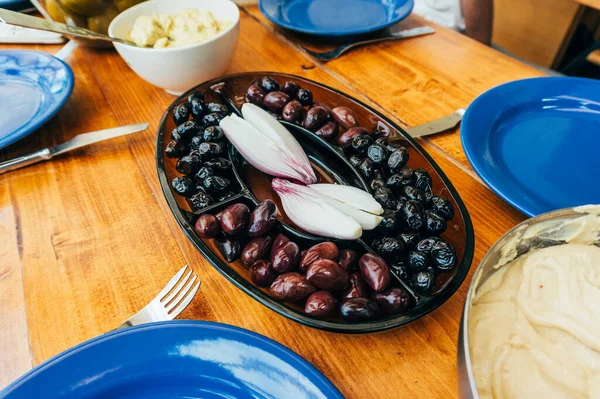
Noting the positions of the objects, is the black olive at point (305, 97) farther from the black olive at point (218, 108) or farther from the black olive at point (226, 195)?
the black olive at point (226, 195)

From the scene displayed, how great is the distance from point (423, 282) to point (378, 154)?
0.21 meters

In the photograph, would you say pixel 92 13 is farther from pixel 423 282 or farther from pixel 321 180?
pixel 423 282

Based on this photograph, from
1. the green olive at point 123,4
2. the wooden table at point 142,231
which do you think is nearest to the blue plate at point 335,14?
the wooden table at point 142,231

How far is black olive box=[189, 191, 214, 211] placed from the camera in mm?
521

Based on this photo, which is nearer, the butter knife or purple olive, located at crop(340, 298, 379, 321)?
purple olive, located at crop(340, 298, 379, 321)

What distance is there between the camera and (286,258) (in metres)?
0.45

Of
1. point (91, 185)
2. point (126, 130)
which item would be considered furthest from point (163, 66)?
point (91, 185)

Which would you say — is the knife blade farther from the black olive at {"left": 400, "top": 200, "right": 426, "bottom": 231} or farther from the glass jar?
the glass jar

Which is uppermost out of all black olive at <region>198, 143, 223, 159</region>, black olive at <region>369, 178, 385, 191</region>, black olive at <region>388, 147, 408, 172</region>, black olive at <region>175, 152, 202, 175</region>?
black olive at <region>388, 147, 408, 172</region>

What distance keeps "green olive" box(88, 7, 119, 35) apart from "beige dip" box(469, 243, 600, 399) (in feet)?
3.12

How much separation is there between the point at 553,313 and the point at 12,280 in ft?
2.17

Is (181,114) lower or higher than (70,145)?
higher

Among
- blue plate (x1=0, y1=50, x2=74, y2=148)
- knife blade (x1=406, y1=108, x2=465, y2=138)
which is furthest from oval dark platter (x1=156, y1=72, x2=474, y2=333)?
blue plate (x1=0, y1=50, x2=74, y2=148)

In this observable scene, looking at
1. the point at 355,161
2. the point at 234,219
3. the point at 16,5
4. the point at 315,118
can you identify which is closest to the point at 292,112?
the point at 315,118
